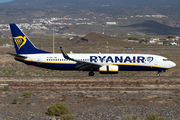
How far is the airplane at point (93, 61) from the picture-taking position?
118 ft

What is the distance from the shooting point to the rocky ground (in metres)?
17.9

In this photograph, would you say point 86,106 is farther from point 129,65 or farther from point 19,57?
point 19,57

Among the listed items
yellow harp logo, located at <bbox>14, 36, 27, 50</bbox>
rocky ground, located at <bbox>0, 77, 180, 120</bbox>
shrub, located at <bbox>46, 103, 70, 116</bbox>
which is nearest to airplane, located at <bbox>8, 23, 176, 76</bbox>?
yellow harp logo, located at <bbox>14, 36, 27, 50</bbox>

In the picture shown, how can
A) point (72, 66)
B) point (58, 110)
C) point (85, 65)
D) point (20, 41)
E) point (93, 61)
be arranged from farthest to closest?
1. point (20, 41)
2. point (72, 66)
3. point (93, 61)
4. point (85, 65)
5. point (58, 110)

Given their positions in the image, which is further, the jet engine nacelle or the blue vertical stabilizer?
the blue vertical stabilizer

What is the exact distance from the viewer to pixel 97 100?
21.8 metres

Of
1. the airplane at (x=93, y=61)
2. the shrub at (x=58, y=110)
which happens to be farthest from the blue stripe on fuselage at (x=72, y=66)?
the shrub at (x=58, y=110)

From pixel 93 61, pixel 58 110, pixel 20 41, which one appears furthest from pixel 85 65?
pixel 58 110

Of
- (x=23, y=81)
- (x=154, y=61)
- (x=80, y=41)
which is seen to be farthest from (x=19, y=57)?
(x=80, y=41)

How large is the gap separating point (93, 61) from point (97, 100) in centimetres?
1539

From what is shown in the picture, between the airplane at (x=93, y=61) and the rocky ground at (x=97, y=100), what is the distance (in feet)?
16.6

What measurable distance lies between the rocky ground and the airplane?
5.07 meters

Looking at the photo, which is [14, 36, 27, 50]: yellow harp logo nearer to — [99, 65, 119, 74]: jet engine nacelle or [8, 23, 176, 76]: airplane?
[8, 23, 176, 76]: airplane

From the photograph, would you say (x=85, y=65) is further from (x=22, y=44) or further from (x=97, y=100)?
(x=97, y=100)
